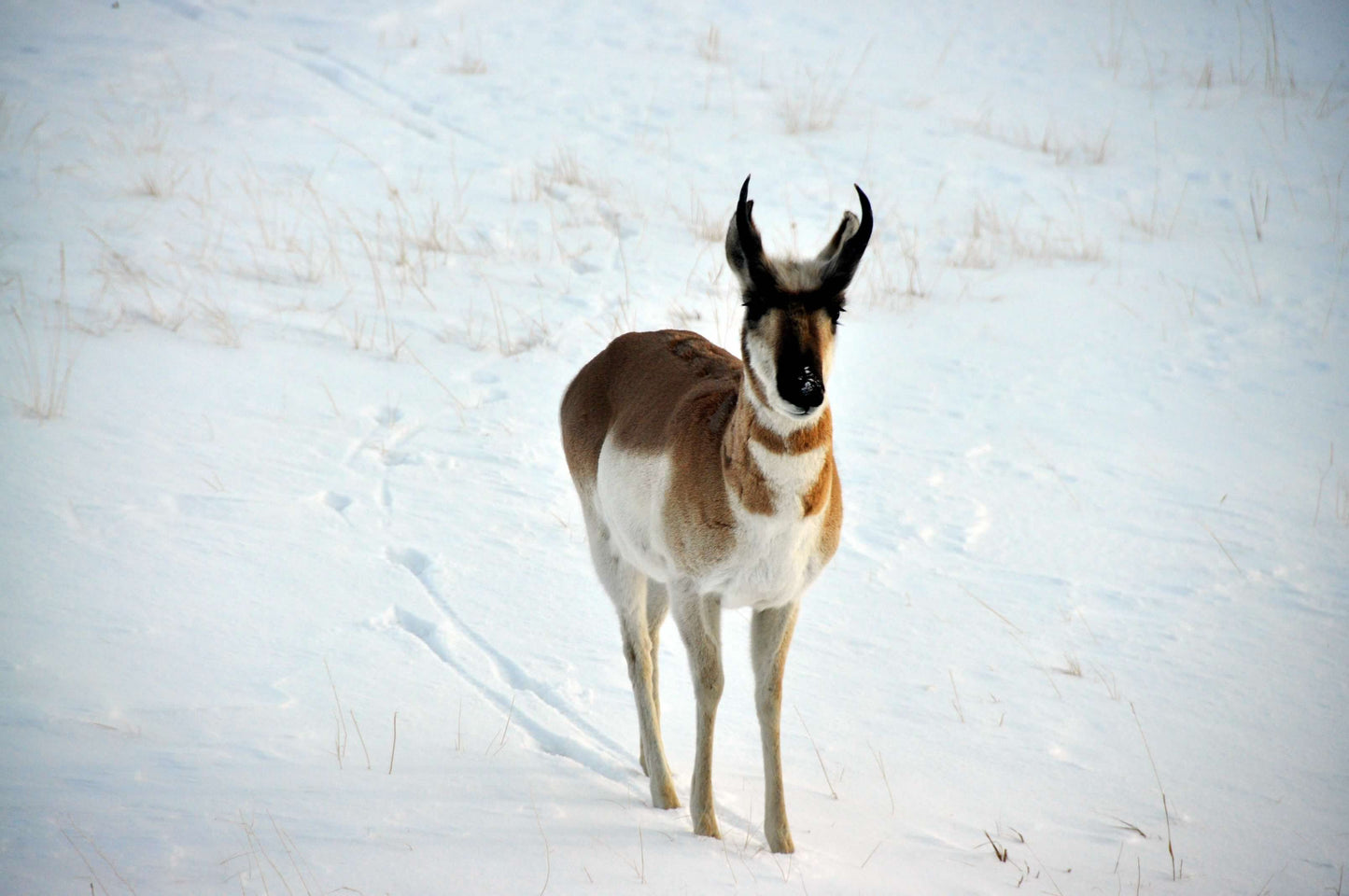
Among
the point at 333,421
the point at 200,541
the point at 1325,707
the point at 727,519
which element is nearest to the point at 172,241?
the point at 333,421

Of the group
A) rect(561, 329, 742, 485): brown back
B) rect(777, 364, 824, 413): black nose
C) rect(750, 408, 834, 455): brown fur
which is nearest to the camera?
rect(777, 364, 824, 413): black nose

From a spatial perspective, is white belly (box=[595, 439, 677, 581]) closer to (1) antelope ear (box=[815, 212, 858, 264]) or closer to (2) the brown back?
(2) the brown back

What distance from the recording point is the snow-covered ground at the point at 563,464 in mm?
3455

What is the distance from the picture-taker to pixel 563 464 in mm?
6742

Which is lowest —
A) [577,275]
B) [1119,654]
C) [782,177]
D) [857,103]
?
[1119,654]

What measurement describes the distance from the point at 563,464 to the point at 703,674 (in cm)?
Answer: 336

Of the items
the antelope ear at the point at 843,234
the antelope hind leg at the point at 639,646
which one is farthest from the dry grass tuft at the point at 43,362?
Result: the antelope ear at the point at 843,234

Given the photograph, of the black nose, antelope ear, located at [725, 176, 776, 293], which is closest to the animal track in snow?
the black nose

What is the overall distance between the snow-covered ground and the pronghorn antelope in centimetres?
47

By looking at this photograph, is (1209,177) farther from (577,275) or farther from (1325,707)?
(1325,707)

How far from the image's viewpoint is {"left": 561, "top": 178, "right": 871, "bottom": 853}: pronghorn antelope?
3.04 metres

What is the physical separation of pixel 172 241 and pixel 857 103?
8.23 meters

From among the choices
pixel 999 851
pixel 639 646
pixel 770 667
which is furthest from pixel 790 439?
pixel 999 851

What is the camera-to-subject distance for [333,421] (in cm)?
671
